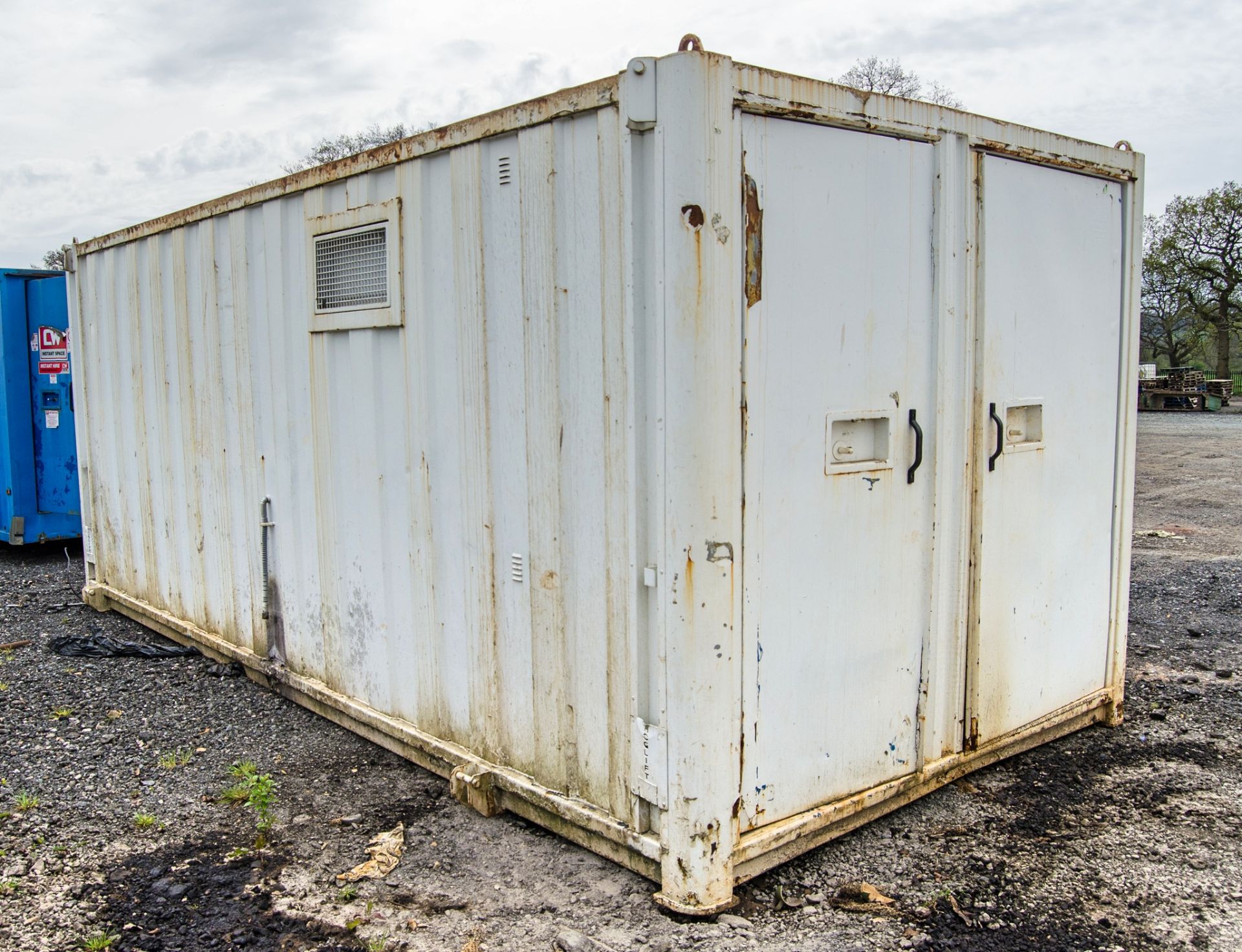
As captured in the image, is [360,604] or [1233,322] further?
[1233,322]

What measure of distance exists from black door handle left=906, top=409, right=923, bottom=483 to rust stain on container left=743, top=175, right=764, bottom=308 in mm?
753

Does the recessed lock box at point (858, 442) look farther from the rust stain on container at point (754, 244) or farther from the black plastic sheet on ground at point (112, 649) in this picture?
the black plastic sheet on ground at point (112, 649)

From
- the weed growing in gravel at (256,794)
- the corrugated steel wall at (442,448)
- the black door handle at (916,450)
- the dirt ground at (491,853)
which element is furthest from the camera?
the weed growing in gravel at (256,794)

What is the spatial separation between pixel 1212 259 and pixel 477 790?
36.1 meters

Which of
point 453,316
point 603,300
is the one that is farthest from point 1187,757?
point 453,316

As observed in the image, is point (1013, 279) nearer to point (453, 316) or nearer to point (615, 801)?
point (453, 316)

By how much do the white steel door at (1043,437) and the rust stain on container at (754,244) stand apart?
3.36 feet

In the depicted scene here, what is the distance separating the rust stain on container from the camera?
2.85 m

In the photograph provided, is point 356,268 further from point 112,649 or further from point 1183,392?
point 1183,392

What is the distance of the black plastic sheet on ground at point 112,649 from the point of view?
547 cm

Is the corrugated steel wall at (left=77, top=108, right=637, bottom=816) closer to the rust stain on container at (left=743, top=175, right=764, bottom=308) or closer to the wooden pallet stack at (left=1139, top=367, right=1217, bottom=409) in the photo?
the rust stain on container at (left=743, top=175, right=764, bottom=308)

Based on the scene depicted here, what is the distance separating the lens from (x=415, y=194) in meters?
3.62

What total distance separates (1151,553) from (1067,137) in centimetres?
529

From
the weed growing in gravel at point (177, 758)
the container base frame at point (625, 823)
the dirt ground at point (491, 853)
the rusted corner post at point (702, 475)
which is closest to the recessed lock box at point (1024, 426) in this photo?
the container base frame at point (625, 823)
